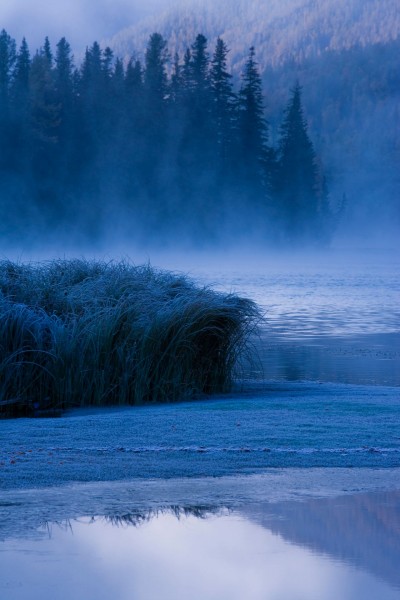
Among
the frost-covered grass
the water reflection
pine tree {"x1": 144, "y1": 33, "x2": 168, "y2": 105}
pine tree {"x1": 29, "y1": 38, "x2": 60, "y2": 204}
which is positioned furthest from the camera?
pine tree {"x1": 144, "y1": 33, "x2": 168, "y2": 105}

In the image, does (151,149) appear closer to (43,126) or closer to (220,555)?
(43,126)

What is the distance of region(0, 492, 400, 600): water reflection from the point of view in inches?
150

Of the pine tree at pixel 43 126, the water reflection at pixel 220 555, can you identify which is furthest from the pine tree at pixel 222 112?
the water reflection at pixel 220 555

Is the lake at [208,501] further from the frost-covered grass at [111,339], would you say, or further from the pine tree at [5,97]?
the pine tree at [5,97]

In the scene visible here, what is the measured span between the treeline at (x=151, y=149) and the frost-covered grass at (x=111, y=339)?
59480 millimetres

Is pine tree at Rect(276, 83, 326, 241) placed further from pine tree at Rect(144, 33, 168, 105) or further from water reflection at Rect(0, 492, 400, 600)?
water reflection at Rect(0, 492, 400, 600)

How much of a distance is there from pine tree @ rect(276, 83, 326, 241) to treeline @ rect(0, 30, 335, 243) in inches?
2.9

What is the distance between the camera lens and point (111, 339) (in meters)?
9.34

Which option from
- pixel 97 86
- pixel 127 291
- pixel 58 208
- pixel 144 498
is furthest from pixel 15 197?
pixel 144 498

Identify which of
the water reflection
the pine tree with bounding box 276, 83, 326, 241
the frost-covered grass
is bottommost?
the water reflection

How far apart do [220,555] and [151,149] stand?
75.2 m

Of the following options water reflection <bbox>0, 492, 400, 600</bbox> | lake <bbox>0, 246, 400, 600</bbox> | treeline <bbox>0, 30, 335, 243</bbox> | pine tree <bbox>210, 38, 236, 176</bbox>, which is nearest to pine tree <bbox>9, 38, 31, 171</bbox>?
treeline <bbox>0, 30, 335, 243</bbox>

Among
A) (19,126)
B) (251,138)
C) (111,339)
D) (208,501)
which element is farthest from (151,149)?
(208,501)

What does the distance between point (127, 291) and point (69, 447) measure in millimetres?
3710
